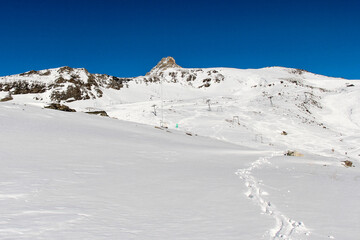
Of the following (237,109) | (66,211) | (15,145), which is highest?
(237,109)

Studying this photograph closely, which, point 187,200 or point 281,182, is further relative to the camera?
point 281,182

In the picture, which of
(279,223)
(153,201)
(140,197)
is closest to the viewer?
(279,223)

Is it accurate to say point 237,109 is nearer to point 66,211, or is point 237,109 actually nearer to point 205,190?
point 205,190

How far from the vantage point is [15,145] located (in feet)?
32.5

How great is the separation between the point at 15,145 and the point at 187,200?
24.3 ft

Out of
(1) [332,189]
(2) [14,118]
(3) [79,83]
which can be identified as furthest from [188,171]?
(3) [79,83]

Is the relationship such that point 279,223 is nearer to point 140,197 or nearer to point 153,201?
point 153,201

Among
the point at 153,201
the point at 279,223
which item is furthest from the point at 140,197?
the point at 279,223

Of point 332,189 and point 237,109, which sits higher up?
point 237,109

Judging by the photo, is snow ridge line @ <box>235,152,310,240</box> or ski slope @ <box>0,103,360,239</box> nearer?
ski slope @ <box>0,103,360,239</box>

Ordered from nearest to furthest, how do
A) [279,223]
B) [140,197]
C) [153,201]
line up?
[279,223], [153,201], [140,197]

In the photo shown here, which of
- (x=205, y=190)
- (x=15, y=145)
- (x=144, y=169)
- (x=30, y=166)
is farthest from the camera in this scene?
(x=15, y=145)

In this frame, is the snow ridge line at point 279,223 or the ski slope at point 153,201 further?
the snow ridge line at point 279,223

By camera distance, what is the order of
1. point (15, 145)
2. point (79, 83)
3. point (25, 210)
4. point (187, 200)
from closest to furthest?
point (25, 210), point (187, 200), point (15, 145), point (79, 83)
